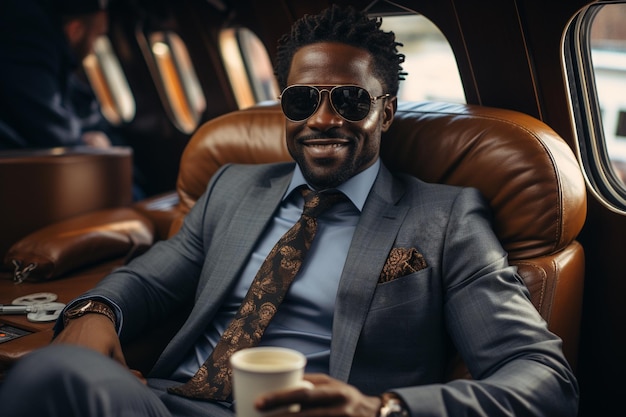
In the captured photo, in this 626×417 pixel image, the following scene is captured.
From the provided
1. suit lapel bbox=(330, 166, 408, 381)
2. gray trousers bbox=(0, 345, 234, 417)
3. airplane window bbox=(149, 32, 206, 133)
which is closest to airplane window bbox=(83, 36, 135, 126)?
airplane window bbox=(149, 32, 206, 133)

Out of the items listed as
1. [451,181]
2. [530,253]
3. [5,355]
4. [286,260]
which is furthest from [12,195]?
[530,253]

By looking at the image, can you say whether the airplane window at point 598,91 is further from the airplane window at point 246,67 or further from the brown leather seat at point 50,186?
the airplane window at point 246,67

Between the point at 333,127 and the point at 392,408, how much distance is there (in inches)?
35.1

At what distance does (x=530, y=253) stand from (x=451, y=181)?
0.33 m

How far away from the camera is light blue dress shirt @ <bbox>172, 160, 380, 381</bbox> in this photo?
1.85 m

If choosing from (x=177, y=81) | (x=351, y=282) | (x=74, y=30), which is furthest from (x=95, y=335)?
(x=177, y=81)

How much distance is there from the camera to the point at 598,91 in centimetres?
238

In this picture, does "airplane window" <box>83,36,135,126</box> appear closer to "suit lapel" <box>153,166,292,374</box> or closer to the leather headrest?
the leather headrest

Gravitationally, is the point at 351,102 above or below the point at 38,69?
below

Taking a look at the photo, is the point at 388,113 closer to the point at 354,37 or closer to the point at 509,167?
the point at 354,37

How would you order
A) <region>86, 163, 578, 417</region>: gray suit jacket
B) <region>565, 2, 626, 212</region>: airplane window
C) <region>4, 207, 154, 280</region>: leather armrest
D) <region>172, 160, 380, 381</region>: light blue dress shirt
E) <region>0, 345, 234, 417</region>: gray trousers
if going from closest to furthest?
1. <region>0, 345, 234, 417</region>: gray trousers
2. <region>86, 163, 578, 417</region>: gray suit jacket
3. <region>172, 160, 380, 381</region>: light blue dress shirt
4. <region>565, 2, 626, 212</region>: airplane window
5. <region>4, 207, 154, 280</region>: leather armrest

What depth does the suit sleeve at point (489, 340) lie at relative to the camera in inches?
56.2

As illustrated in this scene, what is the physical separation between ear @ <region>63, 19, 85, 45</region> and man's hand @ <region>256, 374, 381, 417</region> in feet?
13.2

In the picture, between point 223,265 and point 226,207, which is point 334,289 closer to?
point 223,265
